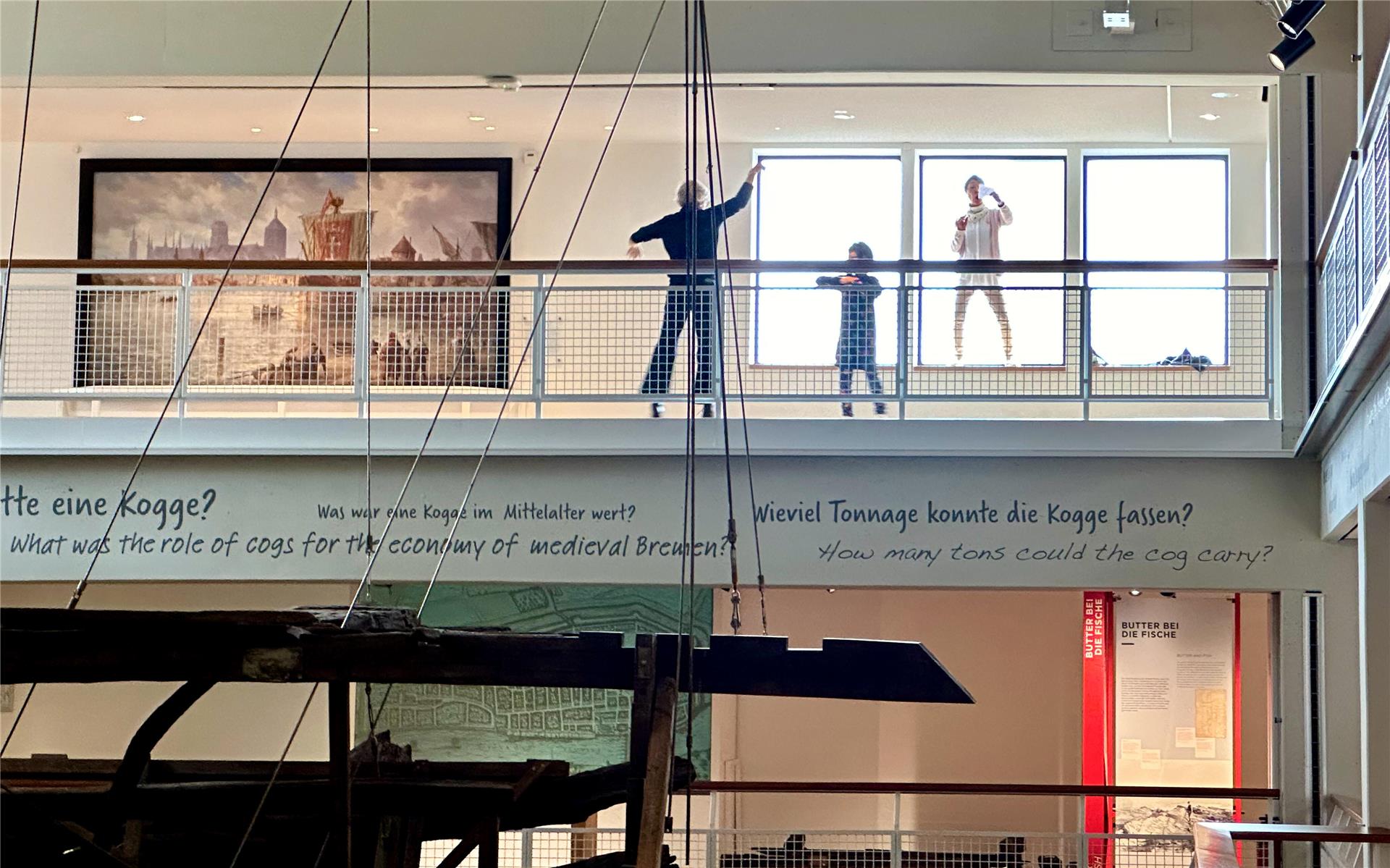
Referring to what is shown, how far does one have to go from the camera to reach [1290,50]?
25.6 feet

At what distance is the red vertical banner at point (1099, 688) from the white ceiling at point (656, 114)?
3.78 m

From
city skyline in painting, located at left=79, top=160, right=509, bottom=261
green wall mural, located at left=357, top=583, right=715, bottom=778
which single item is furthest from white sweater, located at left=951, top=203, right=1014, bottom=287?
city skyline in painting, located at left=79, top=160, right=509, bottom=261

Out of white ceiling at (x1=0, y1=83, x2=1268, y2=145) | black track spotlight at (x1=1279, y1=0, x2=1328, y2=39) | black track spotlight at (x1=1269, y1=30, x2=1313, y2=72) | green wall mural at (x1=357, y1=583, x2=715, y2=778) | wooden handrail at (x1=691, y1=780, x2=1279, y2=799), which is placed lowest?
wooden handrail at (x1=691, y1=780, x2=1279, y2=799)

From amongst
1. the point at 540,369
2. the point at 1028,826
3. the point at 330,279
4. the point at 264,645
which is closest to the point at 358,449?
the point at 540,369

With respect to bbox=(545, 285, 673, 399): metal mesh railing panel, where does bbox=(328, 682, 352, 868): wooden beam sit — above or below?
below

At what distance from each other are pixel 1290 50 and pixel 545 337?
4.41m

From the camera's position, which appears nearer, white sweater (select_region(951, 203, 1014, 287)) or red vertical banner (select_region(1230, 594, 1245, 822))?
white sweater (select_region(951, 203, 1014, 287))

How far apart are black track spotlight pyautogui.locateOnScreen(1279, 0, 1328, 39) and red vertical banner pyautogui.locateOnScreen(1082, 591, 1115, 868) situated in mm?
5887

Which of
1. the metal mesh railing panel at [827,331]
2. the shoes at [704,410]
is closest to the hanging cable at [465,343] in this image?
the shoes at [704,410]

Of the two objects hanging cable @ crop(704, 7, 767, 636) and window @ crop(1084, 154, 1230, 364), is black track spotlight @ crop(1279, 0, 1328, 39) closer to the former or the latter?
hanging cable @ crop(704, 7, 767, 636)

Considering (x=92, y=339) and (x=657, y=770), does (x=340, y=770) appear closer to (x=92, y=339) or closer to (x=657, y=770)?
(x=657, y=770)

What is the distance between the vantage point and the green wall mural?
10570 millimetres

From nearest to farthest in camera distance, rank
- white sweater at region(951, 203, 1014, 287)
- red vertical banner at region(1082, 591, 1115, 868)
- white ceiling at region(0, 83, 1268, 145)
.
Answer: white ceiling at region(0, 83, 1268, 145) → white sweater at region(951, 203, 1014, 287) → red vertical banner at region(1082, 591, 1115, 868)

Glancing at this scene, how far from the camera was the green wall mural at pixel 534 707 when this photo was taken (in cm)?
A: 1057
